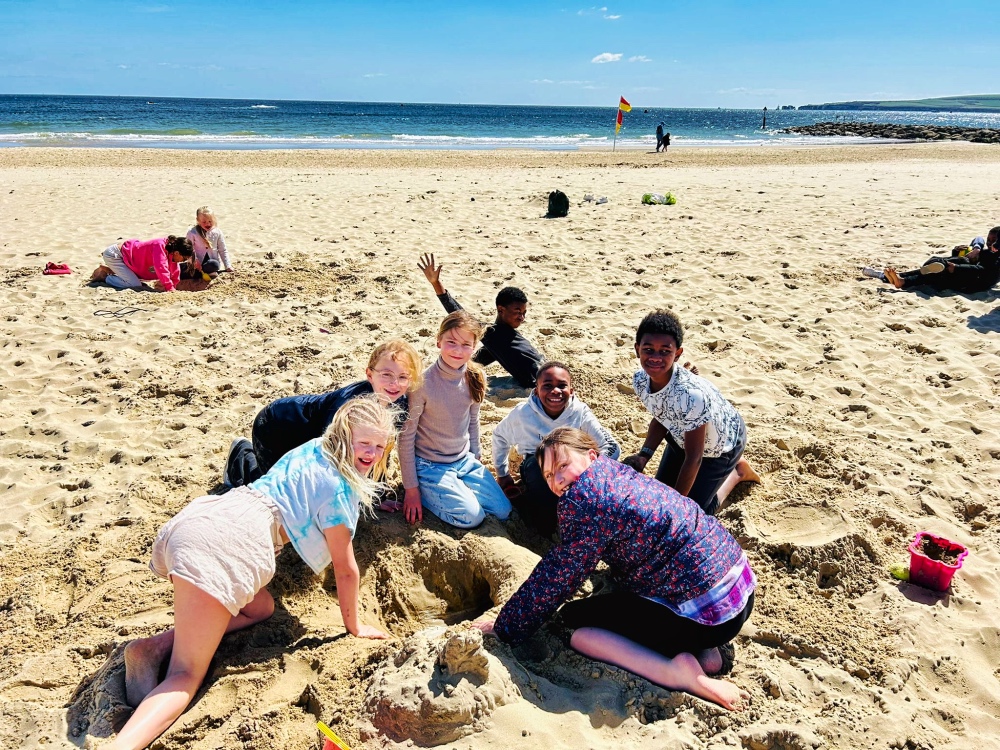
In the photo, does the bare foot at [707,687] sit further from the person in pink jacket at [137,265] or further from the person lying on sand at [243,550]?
the person in pink jacket at [137,265]

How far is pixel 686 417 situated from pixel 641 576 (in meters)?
1.13

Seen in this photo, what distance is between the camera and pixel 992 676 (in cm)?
271

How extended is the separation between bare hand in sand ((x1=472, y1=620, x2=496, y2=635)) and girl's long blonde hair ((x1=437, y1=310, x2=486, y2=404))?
56.2 inches

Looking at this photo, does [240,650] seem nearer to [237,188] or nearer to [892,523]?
[892,523]

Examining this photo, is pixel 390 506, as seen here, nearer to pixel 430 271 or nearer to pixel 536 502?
pixel 536 502

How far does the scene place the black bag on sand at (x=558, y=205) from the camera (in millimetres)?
10883

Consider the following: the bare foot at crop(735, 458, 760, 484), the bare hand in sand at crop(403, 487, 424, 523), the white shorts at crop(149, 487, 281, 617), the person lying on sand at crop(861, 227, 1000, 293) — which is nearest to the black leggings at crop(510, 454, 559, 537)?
the bare hand in sand at crop(403, 487, 424, 523)

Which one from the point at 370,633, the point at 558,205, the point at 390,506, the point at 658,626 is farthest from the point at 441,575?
the point at 558,205

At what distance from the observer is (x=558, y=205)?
10883mm

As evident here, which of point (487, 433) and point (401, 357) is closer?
point (401, 357)

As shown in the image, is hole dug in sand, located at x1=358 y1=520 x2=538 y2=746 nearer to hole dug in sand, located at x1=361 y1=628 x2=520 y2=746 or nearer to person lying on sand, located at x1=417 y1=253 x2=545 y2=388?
hole dug in sand, located at x1=361 y1=628 x2=520 y2=746

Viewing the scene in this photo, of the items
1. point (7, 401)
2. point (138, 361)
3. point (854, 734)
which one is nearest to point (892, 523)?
point (854, 734)

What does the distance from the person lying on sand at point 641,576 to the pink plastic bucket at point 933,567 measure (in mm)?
1111

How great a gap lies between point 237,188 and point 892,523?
1374 cm
